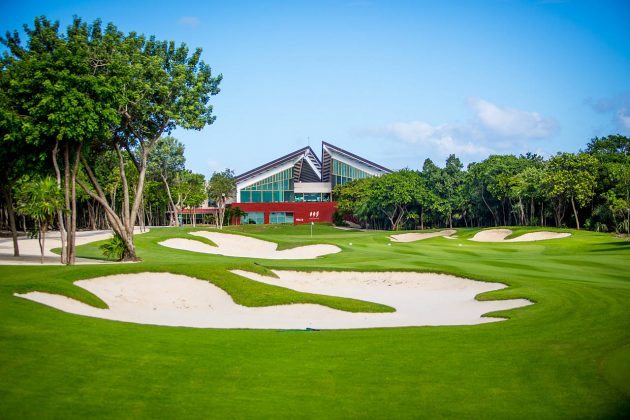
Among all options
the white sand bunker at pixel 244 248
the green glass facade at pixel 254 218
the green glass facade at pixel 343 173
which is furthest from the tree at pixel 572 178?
the green glass facade at pixel 254 218

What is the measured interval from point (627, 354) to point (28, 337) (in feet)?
43.5

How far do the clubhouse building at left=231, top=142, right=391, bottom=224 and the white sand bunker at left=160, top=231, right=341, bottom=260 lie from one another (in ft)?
Result: 212

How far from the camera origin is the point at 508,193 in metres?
88.9

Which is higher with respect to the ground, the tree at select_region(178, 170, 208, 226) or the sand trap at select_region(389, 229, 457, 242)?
the tree at select_region(178, 170, 208, 226)

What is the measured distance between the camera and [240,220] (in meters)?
125

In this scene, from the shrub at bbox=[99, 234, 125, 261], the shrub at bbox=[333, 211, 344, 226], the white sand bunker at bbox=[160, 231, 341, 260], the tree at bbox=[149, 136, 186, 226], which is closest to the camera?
the shrub at bbox=[99, 234, 125, 261]

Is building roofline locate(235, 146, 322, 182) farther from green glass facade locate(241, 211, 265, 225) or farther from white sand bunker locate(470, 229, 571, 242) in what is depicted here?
white sand bunker locate(470, 229, 571, 242)

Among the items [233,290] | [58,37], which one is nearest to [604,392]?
[233,290]

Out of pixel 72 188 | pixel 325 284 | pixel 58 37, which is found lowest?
pixel 325 284

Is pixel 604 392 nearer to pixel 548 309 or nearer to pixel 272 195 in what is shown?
pixel 548 309

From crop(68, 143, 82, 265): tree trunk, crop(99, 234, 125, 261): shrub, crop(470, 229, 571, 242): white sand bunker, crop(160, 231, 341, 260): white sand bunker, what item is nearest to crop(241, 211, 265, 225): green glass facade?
crop(470, 229, 571, 242): white sand bunker

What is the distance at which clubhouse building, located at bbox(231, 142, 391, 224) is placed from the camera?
126 m

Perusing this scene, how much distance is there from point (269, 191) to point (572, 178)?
228 ft

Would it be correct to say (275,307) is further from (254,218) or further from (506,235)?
(254,218)
